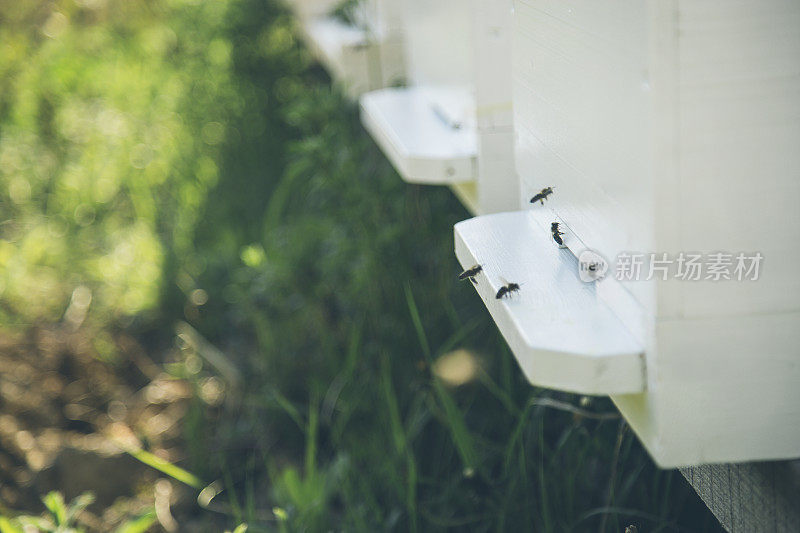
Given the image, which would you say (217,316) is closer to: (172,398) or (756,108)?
(172,398)

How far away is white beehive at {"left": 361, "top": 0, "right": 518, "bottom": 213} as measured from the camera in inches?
70.0

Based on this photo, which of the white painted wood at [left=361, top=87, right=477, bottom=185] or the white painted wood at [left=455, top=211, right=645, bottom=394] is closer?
the white painted wood at [left=455, top=211, right=645, bottom=394]

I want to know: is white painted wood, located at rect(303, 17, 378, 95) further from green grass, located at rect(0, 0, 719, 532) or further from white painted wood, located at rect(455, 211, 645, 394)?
white painted wood, located at rect(455, 211, 645, 394)

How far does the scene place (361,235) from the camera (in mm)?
2648

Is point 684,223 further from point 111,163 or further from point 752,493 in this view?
point 111,163

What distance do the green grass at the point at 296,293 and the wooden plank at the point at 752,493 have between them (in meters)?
0.21

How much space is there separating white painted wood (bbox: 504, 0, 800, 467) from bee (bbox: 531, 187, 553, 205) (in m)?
0.22

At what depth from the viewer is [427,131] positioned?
2.15 m

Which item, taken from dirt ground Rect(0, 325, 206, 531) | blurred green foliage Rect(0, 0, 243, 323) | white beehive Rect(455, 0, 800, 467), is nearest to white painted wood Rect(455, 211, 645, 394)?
white beehive Rect(455, 0, 800, 467)

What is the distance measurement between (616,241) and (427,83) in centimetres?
142

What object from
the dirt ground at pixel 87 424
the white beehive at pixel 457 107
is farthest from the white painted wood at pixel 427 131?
the dirt ground at pixel 87 424

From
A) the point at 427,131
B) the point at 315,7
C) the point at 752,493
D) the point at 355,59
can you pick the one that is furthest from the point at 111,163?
the point at 752,493

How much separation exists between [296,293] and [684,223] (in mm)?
2058

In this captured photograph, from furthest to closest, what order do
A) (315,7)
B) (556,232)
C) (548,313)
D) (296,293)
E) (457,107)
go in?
(315,7), (296,293), (457,107), (556,232), (548,313)
